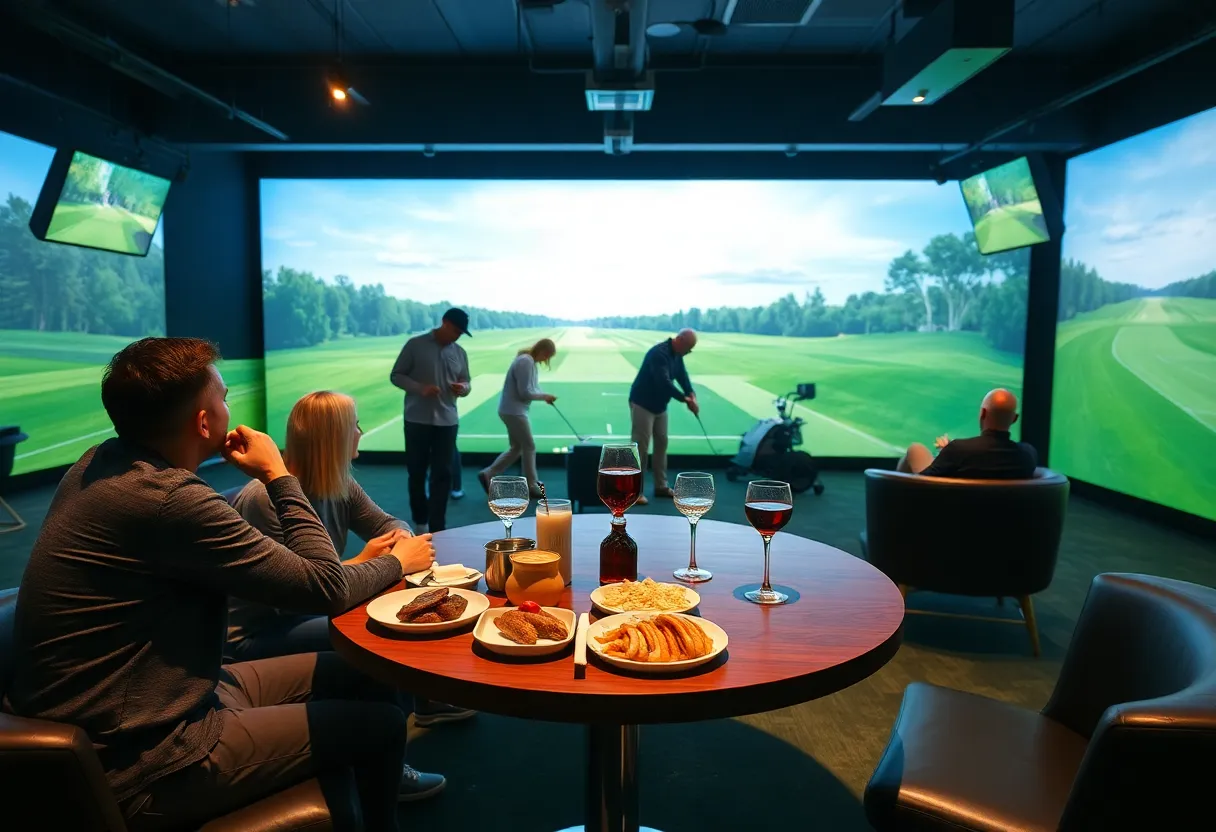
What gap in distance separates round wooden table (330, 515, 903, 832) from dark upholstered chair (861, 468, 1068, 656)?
1.60 meters

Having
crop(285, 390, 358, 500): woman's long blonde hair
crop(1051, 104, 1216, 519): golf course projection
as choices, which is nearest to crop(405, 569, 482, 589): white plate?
crop(285, 390, 358, 500): woman's long blonde hair

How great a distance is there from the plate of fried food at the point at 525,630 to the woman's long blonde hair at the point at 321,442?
1011 millimetres

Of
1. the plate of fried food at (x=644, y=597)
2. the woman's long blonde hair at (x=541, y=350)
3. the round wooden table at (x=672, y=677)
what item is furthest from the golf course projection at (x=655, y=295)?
the plate of fried food at (x=644, y=597)

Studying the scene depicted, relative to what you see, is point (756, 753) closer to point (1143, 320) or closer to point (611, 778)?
point (611, 778)

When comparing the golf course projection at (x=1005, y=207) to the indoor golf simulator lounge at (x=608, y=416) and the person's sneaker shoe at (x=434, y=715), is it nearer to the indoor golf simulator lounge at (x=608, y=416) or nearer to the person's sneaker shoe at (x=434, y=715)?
the indoor golf simulator lounge at (x=608, y=416)

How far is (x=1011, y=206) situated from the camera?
643cm

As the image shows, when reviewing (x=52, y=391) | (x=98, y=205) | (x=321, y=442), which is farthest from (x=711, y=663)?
(x=52, y=391)

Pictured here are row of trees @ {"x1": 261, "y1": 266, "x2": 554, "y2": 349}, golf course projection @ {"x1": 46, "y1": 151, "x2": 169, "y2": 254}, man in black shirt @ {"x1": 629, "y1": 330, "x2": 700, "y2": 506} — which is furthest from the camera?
row of trees @ {"x1": 261, "y1": 266, "x2": 554, "y2": 349}

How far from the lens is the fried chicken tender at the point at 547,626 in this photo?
124cm

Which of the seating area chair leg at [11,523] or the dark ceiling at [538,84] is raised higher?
the dark ceiling at [538,84]

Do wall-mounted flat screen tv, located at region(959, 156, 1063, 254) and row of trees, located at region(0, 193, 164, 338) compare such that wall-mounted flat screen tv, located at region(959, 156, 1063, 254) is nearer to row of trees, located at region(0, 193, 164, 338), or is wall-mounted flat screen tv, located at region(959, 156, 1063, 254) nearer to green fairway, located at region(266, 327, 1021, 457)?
green fairway, located at region(266, 327, 1021, 457)

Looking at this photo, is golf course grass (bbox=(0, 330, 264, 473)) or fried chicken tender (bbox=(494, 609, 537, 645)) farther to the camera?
golf course grass (bbox=(0, 330, 264, 473))

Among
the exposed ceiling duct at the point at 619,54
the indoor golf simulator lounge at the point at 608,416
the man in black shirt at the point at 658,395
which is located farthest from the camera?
the man in black shirt at the point at 658,395

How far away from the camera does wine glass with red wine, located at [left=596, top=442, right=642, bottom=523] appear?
1.50 metres
